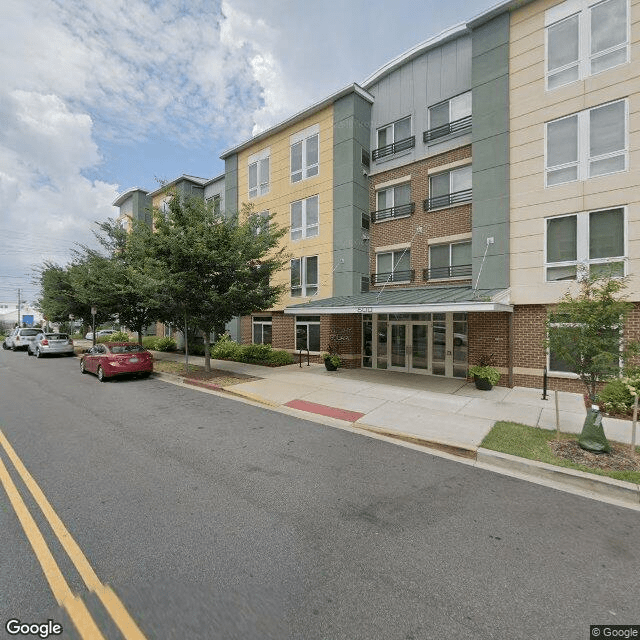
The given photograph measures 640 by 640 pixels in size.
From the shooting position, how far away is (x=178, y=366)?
15992 millimetres

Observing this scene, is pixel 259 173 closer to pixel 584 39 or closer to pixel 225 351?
pixel 225 351

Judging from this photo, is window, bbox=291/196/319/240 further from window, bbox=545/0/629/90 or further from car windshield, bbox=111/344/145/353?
window, bbox=545/0/629/90

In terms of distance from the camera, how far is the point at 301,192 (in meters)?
18.1

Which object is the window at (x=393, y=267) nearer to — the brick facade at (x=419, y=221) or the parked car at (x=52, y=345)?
the brick facade at (x=419, y=221)

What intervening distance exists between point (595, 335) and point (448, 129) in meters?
11.7

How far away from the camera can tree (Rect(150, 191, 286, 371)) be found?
12195 millimetres

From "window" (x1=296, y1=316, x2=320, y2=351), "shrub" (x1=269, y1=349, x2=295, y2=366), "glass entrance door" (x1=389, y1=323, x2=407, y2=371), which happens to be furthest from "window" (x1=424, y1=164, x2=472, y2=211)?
"shrub" (x1=269, y1=349, x2=295, y2=366)

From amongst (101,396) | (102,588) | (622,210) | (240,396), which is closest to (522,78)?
(622,210)

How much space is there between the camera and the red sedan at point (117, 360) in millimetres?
13070

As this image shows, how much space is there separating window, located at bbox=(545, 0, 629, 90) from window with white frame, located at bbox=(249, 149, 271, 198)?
13.7 m

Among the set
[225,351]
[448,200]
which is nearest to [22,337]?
[225,351]

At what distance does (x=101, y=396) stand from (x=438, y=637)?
1112cm

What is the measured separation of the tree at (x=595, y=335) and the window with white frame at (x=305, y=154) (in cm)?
1437

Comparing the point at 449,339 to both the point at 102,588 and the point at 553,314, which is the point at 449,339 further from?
the point at 102,588
